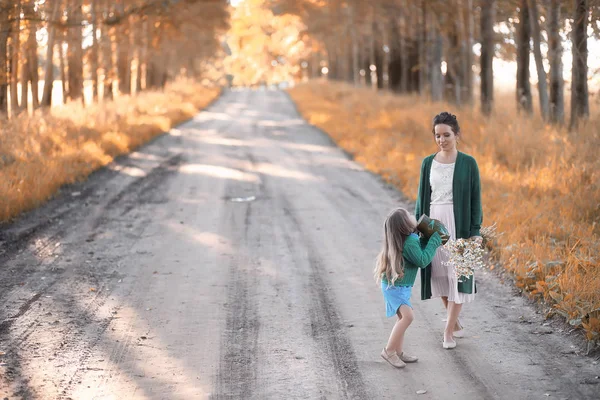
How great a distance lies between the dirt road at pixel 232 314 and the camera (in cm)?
560

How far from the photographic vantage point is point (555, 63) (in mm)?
16953

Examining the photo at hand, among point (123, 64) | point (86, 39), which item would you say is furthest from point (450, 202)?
point (123, 64)

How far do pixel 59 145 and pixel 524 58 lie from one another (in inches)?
456

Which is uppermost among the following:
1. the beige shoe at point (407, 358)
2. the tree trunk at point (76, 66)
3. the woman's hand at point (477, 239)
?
the tree trunk at point (76, 66)

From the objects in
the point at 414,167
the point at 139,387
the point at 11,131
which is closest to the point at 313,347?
the point at 139,387

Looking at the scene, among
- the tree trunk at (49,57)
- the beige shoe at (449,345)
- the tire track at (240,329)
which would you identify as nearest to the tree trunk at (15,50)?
the tree trunk at (49,57)

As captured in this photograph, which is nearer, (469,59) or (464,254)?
(464,254)

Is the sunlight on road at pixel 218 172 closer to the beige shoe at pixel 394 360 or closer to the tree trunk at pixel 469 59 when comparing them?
the beige shoe at pixel 394 360

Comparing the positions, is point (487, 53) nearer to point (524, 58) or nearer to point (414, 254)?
point (524, 58)

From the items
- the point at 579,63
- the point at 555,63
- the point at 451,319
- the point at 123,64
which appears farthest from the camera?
the point at 123,64

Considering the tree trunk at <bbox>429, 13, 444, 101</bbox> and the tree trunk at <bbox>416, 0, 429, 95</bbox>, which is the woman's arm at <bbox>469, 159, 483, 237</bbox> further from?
the tree trunk at <bbox>416, 0, 429, 95</bbox>

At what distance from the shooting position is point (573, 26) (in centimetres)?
1497

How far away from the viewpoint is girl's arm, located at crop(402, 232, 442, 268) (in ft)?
19.4

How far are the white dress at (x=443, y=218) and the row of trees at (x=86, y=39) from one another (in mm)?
12715
